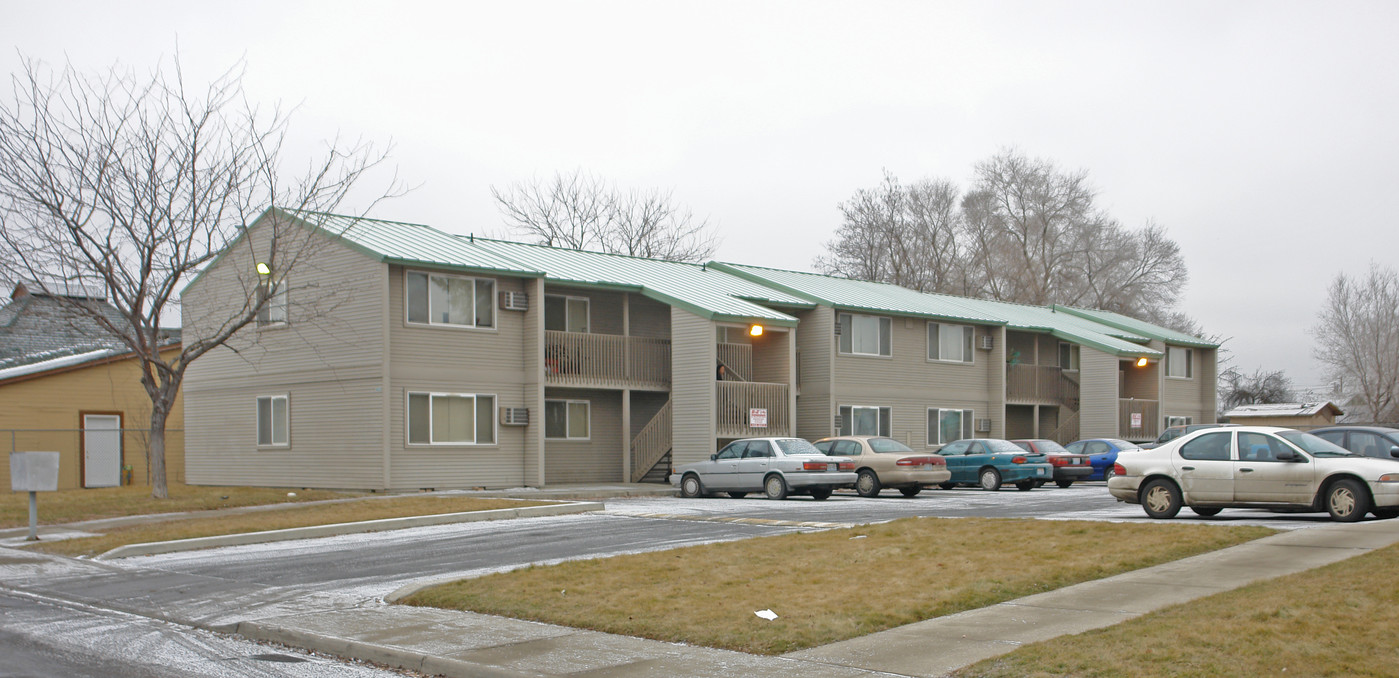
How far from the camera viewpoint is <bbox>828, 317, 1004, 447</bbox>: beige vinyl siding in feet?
124

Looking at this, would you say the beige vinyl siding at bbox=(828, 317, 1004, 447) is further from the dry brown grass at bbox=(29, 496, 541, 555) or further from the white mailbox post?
the white mailbox post

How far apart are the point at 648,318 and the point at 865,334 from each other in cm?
740

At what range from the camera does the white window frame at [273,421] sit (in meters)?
31.5

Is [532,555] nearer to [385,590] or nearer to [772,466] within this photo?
[385,590]

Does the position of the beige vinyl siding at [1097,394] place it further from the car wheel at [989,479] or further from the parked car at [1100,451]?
the car wheel at [989,479]

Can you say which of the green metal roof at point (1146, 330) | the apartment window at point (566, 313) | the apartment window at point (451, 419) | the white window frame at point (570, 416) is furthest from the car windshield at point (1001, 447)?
the green metal roof at point (1146, 330)

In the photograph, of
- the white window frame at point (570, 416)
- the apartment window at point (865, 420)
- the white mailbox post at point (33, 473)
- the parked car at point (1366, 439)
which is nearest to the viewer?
the white mailbox post at point (33, 473)

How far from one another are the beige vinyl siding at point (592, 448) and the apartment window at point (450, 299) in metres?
3.24

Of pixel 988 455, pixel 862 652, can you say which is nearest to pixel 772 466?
pixel 988 455

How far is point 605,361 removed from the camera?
107 ft

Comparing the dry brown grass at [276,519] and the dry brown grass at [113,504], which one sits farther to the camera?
the dry brown grass at [113,504]

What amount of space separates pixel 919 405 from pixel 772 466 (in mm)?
14915

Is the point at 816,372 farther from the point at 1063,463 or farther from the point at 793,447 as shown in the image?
the point at 793,447

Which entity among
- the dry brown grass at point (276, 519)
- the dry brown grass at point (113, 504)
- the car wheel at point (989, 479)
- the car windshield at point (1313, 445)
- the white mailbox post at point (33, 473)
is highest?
the car windshield at point (1313, 445)
